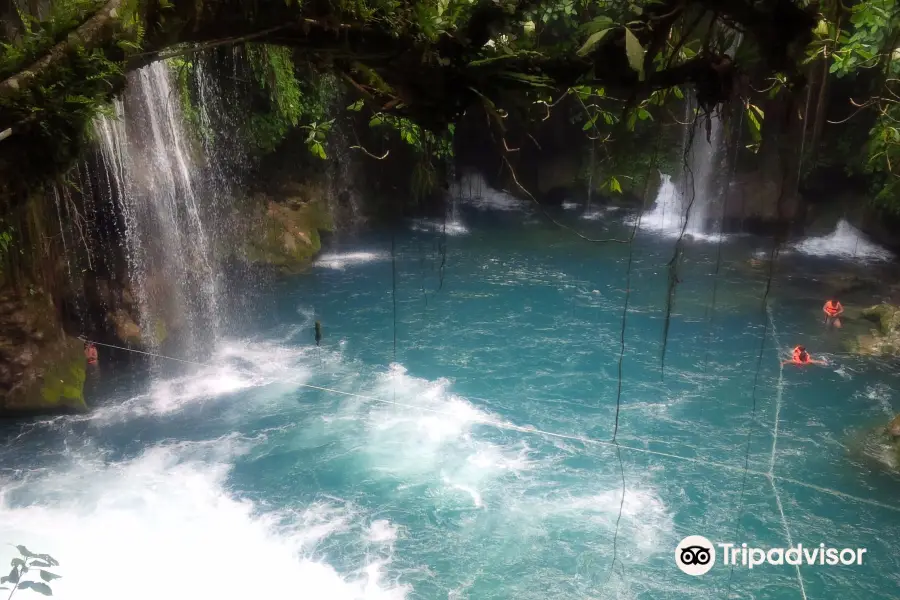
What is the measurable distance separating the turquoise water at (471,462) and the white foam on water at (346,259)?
2531mm

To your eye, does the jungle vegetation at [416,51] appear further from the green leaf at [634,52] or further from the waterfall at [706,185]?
the waterfall at [706,185]

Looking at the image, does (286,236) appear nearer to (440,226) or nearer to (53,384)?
(440,226)

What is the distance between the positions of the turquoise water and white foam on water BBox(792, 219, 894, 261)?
2.69 metres

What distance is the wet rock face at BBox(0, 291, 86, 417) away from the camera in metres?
7.42

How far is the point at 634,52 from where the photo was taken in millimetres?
2357

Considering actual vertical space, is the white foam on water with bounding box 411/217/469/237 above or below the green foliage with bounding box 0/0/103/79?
below

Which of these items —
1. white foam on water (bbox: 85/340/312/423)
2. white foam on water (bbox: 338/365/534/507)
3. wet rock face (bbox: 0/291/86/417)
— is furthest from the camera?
white foam on water (bbox: 85/340/312/423)

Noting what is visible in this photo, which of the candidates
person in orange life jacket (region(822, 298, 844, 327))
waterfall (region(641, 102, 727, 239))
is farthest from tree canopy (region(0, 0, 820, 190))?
waterfall (region(641, 102, 727, 239))

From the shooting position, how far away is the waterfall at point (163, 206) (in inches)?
337

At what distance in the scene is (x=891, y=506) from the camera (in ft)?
21.4

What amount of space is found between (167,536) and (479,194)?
15913mm

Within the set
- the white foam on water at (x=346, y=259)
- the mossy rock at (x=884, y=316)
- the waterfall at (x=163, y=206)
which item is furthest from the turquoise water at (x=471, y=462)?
the white foam on water at (x=346, y=259)

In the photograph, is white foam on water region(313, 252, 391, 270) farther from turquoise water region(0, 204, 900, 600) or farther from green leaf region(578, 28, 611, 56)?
green leaf region(578, 28, 611, 56)

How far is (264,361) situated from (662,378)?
6.25m
